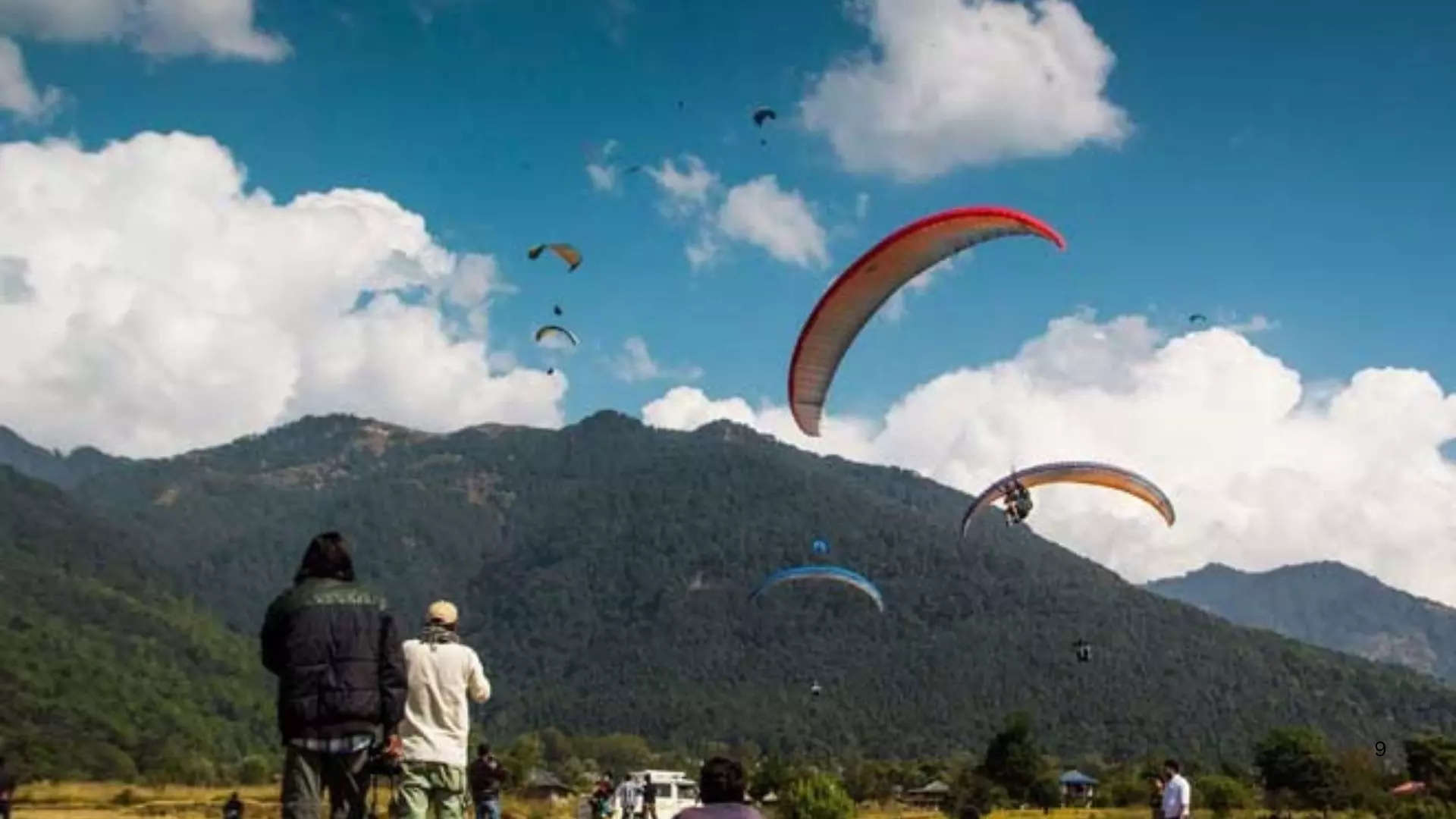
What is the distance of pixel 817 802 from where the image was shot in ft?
186

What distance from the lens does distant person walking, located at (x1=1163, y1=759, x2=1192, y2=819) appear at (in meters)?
17.5

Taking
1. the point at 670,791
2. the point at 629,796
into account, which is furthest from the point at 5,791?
→ the point at 670,791

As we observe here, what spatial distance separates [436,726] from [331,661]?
85 centimetres

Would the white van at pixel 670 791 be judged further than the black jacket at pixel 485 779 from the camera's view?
Yes

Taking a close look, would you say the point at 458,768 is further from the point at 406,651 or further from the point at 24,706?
the point at 24,706

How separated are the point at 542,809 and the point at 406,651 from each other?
73154 millimetres

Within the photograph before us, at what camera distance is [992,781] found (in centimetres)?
10381

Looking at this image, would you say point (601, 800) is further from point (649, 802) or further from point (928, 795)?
point (928, 795)

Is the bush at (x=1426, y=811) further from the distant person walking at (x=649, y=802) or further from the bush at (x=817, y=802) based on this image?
the distant person walking at (x=649, y=802)

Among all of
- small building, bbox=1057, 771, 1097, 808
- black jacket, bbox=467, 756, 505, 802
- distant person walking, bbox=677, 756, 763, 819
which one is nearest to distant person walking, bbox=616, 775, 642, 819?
black jacket, bbox=467, 756, 505, 802

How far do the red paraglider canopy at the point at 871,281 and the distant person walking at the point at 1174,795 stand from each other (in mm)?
6508

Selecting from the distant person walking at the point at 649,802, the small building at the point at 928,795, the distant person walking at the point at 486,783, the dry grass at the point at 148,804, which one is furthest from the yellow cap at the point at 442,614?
the small building at the point at 928,795

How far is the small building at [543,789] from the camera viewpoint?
114 metres

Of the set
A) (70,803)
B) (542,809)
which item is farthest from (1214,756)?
(70,803)
